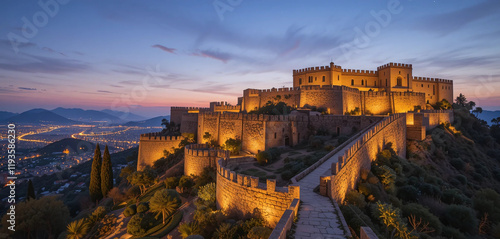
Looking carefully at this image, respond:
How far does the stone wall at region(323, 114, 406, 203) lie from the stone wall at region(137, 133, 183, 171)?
23160 millimetres

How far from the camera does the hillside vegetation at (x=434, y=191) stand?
9.16 meters

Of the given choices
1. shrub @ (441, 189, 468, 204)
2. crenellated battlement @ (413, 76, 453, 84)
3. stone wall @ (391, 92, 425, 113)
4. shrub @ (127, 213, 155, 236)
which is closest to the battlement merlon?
stone wall @ (391, 92, 425, 113)

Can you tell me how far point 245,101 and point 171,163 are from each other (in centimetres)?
1701

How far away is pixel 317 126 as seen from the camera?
27016mm

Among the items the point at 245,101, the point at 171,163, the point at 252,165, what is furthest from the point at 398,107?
the point at 171,163

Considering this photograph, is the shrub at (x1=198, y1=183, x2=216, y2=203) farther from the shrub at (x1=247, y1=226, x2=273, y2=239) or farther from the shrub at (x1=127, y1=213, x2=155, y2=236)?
the shrub at (x1=247, y1=226, x2=273, y2=239)

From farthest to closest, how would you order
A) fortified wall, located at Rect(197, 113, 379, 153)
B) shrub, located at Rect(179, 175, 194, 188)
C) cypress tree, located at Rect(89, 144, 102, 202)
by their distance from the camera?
cypress tree, located at Rect(89, 144, 102, 202) < fortified wall, located at Rect(197, 113, 379, 153) < shrub, located at Rect(179, 175, 194, 188)

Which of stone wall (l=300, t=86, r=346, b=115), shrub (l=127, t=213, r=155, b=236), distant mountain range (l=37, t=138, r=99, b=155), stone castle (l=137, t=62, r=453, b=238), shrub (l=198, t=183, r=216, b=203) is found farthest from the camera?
distant mountain range (l=37, t=138, r=99, b=155)

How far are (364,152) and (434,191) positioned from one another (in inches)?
215

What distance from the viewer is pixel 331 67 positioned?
33844 mm

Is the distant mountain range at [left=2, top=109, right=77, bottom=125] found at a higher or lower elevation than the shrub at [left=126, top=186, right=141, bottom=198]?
Result: higher

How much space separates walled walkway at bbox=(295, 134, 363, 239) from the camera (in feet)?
19.7

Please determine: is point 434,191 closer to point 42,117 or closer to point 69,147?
point 69,147

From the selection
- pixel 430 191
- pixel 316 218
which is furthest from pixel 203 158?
pixel 430 191
